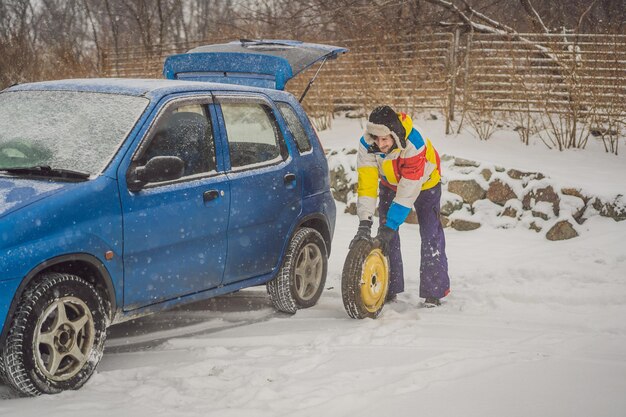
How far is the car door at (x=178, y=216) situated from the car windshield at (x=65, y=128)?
0.67 feet

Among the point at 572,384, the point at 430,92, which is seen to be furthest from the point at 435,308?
Answer: the point at 430,92

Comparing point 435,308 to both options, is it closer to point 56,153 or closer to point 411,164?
point 411,164

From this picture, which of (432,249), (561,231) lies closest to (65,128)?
(432,249)

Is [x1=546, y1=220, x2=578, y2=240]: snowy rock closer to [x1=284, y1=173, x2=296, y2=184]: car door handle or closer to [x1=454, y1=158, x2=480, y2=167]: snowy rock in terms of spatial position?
[x1=454, y1=158, x2=480, y2=167]: snowy rock

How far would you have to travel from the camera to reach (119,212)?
4820mm

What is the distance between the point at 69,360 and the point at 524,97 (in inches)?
353

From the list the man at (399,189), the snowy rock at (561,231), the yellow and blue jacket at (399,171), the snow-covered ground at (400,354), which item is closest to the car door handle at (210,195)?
the snow-covered ground at (400,354)

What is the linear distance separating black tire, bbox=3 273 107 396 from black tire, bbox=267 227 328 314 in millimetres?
1919

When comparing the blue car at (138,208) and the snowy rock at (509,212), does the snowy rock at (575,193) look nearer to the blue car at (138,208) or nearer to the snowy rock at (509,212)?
the snowy rock at (509,212)

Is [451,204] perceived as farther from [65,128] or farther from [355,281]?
[65,128]

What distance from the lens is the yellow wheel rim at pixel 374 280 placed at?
6262mm

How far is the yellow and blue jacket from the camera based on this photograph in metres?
6.42

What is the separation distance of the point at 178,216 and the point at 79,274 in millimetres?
765

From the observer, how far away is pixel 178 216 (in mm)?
5238
